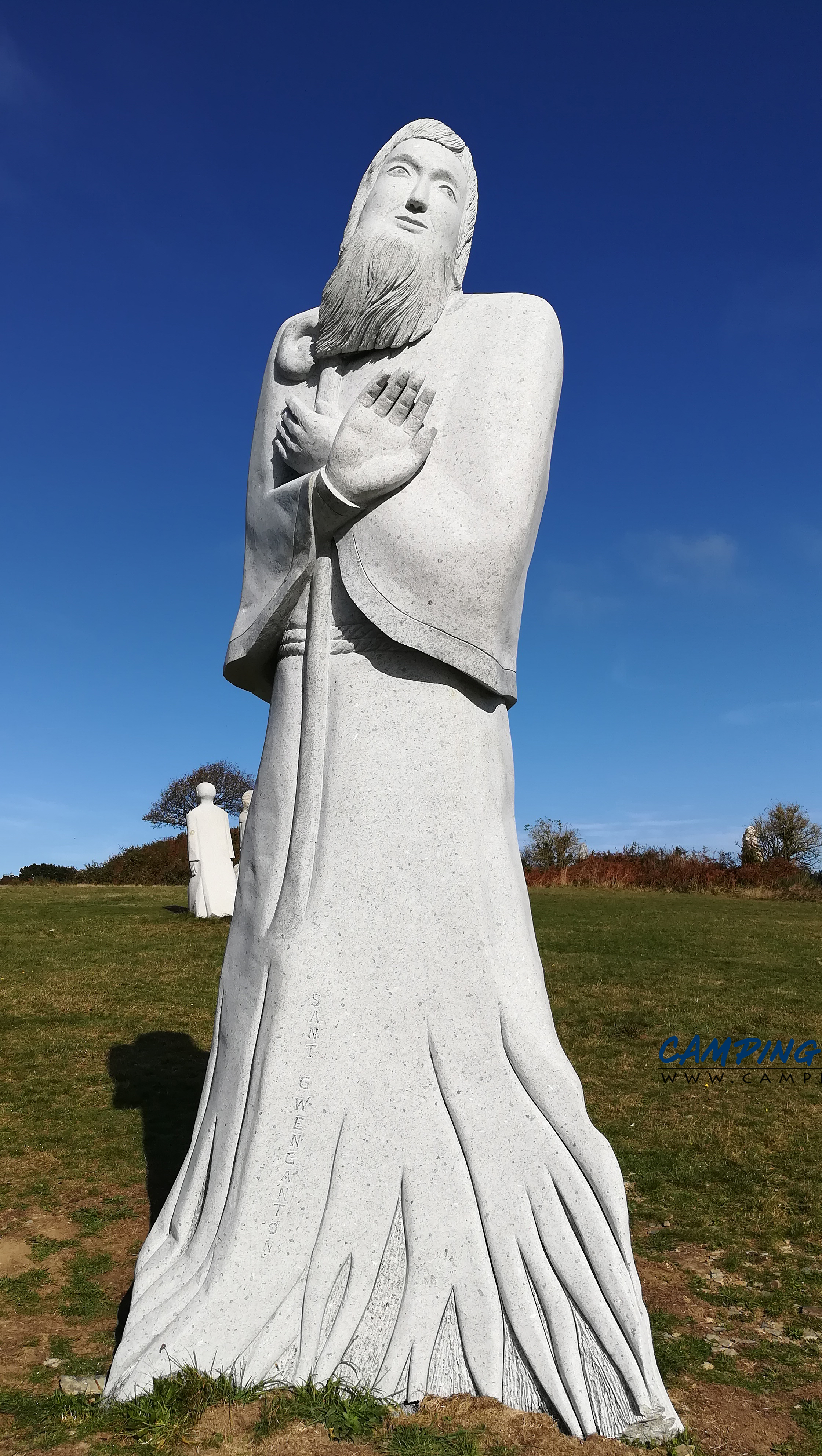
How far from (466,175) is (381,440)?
1.12 m

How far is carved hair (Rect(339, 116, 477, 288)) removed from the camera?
10.8ft

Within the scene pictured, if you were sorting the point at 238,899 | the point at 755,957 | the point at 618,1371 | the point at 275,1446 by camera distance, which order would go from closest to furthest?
the point at 275,1446
the point at 618,1371
the point at 238,899
the point at 755,957

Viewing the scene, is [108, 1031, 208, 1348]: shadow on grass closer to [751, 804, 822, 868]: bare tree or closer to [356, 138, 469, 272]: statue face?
[356, 138, 469, 272]: statue face

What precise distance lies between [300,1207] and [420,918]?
32.4 inches

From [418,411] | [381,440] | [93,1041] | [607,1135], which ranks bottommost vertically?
[607,1135]

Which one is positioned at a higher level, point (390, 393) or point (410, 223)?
point (410, 223)

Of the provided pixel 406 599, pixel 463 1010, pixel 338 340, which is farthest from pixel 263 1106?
pixel 338 340

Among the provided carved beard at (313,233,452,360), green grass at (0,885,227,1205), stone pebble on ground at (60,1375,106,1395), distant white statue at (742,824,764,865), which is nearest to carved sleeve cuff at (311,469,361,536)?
carved beard at (313,233,452,360)

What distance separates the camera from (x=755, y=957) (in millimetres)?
11742

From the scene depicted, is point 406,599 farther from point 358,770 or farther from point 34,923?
point 34,923

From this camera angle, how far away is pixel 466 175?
3.34m

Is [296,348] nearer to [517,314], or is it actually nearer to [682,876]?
[517,314]

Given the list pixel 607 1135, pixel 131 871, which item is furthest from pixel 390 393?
pixel 131 871

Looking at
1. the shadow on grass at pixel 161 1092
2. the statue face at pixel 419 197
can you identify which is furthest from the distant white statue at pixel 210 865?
the statue face at pixel 419 197
